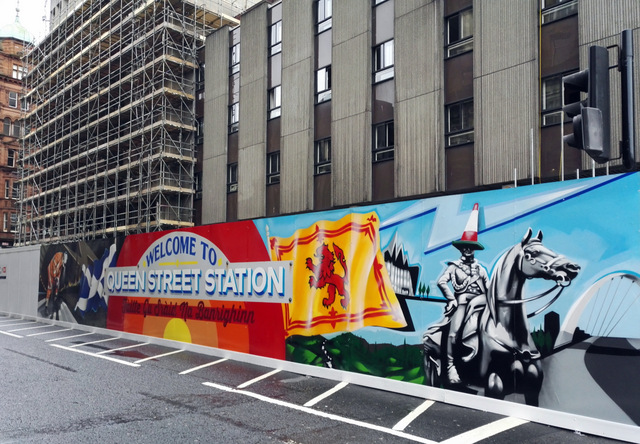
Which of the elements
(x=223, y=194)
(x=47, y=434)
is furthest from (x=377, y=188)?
(x=47, y=434)

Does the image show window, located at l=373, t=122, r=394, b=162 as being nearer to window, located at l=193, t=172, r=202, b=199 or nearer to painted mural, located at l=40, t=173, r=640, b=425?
painted mural, located at l=40, t=173, r=640, b=425

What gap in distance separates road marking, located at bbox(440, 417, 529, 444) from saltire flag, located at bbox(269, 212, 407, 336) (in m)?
2.26

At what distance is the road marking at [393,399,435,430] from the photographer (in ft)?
22.9

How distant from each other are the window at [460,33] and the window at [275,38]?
10.7 metres

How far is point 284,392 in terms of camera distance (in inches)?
354

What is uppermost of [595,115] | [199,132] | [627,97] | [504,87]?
[199,132]

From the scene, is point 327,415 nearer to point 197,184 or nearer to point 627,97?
point 627,97

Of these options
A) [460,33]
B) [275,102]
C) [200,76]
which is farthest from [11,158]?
[460,33]

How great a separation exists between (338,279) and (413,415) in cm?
320

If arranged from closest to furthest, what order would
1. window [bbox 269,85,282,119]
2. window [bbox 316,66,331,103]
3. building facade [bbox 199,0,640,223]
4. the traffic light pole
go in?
1. the traffic light pole
2. building facade [bbox 199,0,640,223]
3. window [bbox 316,66,331,103]
4. window [bbox 269,85,282,119]

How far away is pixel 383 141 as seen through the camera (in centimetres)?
2281

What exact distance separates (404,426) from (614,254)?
10.7ft

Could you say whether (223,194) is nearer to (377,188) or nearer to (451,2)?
(377,188)

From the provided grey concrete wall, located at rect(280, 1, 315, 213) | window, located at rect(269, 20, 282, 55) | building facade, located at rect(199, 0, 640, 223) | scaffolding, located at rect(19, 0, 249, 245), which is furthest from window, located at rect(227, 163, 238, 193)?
window, located at rect(269, 20, 282, 55)
